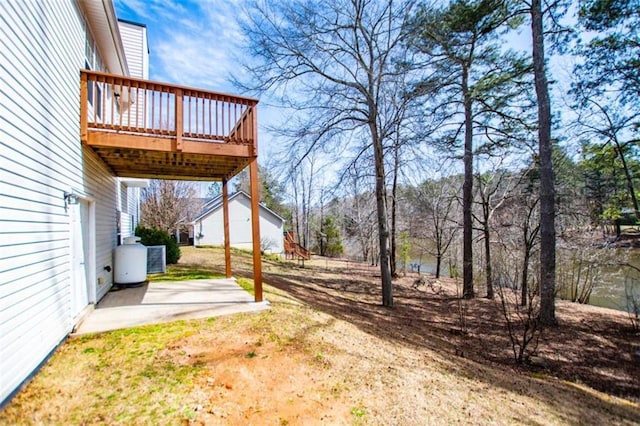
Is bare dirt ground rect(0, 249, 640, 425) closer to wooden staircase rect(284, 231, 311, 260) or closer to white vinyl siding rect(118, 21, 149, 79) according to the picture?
white vinyl siding rect(118, 21, 149, 79)

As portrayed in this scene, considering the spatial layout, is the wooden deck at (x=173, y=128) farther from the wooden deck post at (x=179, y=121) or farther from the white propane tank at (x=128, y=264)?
the white propane tank at (x=128, y=264)

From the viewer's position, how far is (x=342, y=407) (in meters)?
3.02

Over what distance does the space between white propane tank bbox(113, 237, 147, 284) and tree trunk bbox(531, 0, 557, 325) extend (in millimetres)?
9533

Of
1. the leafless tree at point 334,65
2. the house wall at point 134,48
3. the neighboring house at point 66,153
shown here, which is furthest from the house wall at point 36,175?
the house wall at point 134,48

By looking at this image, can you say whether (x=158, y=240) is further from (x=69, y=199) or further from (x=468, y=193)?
(x=468, y=193)

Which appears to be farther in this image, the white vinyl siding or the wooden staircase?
the wooden staircase

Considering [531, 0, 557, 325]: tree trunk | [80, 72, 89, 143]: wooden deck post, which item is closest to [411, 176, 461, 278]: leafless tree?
[531, 0, 557, 325]: tree trunk

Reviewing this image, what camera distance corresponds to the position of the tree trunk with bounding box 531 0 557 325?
7.44 meters

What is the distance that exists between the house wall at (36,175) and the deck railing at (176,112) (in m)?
0.35

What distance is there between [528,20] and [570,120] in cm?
337

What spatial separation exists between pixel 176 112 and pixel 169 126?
10.5 inches

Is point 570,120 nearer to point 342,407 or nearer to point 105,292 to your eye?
point 342,407

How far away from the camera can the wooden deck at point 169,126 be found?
4.77 meters

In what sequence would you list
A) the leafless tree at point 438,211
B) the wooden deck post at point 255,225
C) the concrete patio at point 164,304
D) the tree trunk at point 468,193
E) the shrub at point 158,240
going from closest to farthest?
the concrete patio at point 164,304, the wooden deck post at point 255,225, the tree trunk at point 468,193, the shrub at point 158,240, the leafless tree at point 438,211
